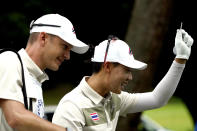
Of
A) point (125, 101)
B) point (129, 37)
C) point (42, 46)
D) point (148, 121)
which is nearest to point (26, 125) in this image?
point (42, 46)

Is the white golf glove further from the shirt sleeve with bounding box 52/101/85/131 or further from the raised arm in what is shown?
the shirt sleeve with bounding box 52/101/85/131

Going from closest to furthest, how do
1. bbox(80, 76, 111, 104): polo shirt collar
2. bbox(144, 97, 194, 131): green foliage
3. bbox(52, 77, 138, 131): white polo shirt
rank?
bbox(52, 77, 138, 131): white polo shirt, bbox(80, 76, 111, 104): polo shirt collar, bbox(144, 97, 194, 131): green foliage

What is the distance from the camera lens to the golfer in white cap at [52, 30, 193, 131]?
2.77 m

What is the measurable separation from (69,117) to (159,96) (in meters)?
0.80

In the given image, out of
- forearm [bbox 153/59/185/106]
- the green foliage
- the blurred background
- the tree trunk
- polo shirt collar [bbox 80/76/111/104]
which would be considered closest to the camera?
polo shirt collar [bbox 80/76/111/104]

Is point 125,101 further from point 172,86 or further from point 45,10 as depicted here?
point 45,10

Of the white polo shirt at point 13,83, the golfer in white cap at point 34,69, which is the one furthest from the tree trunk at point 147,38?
the white polo shirt at point 13,83

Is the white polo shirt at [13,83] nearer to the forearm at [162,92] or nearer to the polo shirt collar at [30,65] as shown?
the polo shirt collar at [30,65]

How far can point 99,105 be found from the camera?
9.52ft

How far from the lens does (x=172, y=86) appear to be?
306 cm

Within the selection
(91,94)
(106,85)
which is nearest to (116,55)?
(106,85)

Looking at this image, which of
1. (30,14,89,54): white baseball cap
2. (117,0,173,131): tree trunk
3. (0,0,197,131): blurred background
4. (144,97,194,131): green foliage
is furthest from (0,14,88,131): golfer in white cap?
(144,97,194,131): green foliage

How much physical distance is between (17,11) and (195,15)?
3.90 m

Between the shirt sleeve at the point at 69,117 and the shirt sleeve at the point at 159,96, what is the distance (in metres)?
0.55
